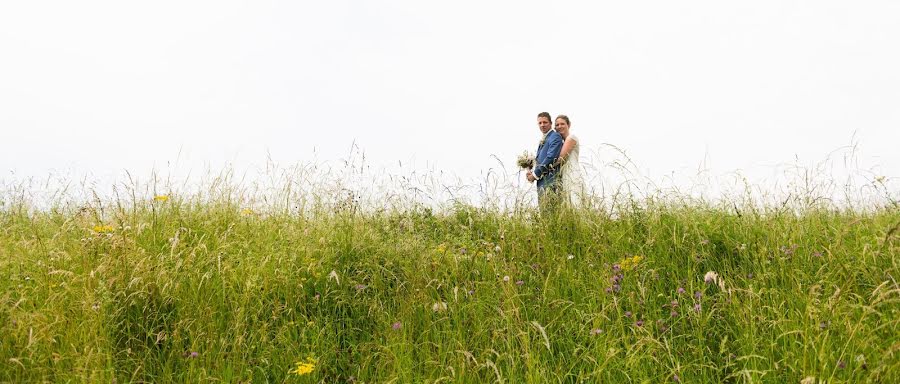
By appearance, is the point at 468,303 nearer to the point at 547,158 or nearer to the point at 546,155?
the point at 547,158

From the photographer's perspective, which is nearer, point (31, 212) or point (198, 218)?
point (198, 218)

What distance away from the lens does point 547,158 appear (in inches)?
273

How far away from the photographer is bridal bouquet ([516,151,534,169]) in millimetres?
7500

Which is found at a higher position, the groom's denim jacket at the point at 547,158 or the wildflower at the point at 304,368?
the groom's denim jacket at the point at 547,158

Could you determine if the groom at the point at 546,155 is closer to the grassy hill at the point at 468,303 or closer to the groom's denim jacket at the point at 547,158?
the groom's denim jacket at the point at 547,158

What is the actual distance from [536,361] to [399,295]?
1.10 m

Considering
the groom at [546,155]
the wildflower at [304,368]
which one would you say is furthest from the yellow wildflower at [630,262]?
the groom at [546,155]

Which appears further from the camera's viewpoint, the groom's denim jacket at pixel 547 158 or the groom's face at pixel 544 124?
the groom's face at pixel 544 124

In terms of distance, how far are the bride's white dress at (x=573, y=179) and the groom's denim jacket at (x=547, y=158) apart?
187 mm

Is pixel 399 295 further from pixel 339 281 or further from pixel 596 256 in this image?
pixel 596 256

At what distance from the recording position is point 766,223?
152 inches

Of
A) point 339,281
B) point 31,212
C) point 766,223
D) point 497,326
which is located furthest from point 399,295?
point 31,212

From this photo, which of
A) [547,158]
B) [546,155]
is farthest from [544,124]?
[547,158]

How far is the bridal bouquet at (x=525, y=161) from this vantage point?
7.50 metres
